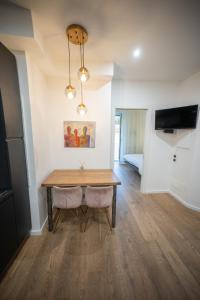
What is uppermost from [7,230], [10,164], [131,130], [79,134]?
[131,130]

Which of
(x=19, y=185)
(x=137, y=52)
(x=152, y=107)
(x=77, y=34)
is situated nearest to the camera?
(x=77, y=34)

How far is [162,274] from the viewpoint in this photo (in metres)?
1.46

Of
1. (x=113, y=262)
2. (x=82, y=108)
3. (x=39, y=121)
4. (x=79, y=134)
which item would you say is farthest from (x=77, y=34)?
(x=113, y=262)

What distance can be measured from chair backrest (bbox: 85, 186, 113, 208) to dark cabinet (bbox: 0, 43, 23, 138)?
1.30 meters

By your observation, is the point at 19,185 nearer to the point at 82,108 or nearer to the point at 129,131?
the point at 82,108

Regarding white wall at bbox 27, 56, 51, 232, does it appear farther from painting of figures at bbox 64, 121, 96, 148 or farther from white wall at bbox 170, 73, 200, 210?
white wall at bbox 170, 73, 200, 210

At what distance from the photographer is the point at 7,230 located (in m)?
1.42

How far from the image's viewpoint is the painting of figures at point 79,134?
8.61 feet

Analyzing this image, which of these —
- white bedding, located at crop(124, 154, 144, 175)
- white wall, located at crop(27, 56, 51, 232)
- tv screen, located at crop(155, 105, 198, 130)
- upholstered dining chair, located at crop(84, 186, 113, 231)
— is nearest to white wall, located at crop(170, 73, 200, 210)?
tv screen, located at crop(155, 105, 198, 130)

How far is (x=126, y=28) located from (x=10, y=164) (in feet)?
7.00

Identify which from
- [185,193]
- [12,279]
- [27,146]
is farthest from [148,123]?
[12,279]

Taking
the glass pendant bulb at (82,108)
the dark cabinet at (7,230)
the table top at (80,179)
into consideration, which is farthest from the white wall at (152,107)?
the dark cabinet at (7,230)

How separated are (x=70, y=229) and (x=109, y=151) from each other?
163 cm

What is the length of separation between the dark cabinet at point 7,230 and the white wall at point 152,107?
2.18 meters
